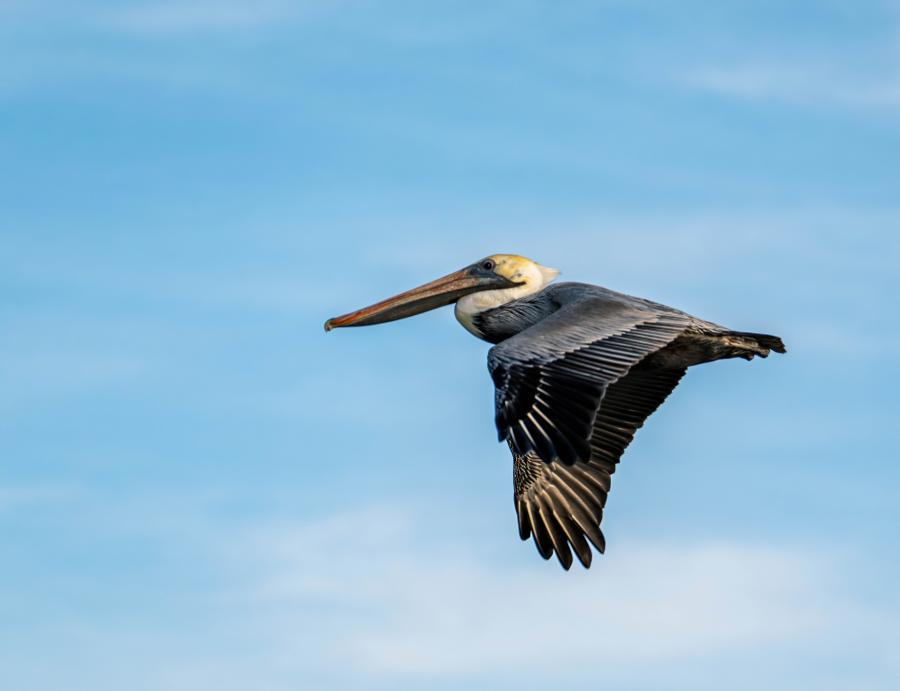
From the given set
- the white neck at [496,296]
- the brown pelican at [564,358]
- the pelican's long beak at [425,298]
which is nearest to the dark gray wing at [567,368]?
the brown pelican at [564,358]

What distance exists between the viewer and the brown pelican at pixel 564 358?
14484 millimetres

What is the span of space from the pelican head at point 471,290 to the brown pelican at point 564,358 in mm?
11

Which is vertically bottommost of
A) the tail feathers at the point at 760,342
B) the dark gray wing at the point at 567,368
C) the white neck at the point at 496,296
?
the dark gray wing at the point at 567,368

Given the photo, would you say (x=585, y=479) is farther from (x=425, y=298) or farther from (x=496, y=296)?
(x=425, y=298)

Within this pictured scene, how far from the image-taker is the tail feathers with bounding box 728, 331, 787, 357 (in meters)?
17.2

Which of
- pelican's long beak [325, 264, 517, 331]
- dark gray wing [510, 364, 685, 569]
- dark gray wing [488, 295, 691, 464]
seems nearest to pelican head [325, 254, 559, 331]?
pelican's long beak [325, 264, 517, 331]

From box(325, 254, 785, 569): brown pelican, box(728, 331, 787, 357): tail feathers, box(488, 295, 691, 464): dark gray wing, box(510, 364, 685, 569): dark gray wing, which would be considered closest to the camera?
box(488, 295, 691, 464): dark gray wing

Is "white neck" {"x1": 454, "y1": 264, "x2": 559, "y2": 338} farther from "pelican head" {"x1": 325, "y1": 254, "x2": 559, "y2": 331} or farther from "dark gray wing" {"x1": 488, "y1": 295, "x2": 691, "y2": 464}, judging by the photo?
"dark gray wing" {"x1": 488, "y1": 295, "x2": 691, "y2": 464}

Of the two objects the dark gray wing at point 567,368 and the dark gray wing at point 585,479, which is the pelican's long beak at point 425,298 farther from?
the dark gray wing at point 567,368

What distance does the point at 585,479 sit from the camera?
60.4 ft

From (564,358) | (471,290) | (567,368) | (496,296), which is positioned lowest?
(567,368)

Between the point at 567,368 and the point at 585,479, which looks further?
the point at 585,479

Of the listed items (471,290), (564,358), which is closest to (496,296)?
(471,290)

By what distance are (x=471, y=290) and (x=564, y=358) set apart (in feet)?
13.8
